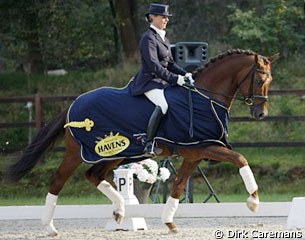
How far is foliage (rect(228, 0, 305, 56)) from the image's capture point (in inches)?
790

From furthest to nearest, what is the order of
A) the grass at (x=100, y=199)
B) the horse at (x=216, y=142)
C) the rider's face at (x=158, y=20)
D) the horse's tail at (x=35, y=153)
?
the grass at (x=100, y=199), the horse's tail at (x=35, y=153), the rider's face at (x=158, y=20), the horse at (x=216, y=142)

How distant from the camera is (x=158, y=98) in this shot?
351 inches

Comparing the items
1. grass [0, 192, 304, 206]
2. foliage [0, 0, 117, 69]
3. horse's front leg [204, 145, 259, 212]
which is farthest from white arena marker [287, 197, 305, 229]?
foliage [0, 0, 117, 69]

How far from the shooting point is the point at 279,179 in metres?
16.5

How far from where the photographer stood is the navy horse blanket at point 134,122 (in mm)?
8789

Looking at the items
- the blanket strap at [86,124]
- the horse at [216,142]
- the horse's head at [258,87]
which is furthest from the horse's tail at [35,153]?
the horse's head at [258,87]

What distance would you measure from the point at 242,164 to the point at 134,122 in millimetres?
1164

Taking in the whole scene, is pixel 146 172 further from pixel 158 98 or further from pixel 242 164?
pixel 242 164

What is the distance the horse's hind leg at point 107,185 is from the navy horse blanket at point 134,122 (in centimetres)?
27

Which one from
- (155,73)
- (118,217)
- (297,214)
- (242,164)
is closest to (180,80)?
(155,73)

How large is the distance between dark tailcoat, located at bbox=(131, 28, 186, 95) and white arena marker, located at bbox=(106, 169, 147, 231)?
44.5 inches

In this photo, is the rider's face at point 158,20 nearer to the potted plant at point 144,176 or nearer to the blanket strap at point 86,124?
the blanket strap at point 86,124

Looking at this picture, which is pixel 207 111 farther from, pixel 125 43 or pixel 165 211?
pixel 125 43

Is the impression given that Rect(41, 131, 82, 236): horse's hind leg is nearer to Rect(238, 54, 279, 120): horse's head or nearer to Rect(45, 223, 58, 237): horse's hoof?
Rect(45, 223, 58, 237): horse's hoof
